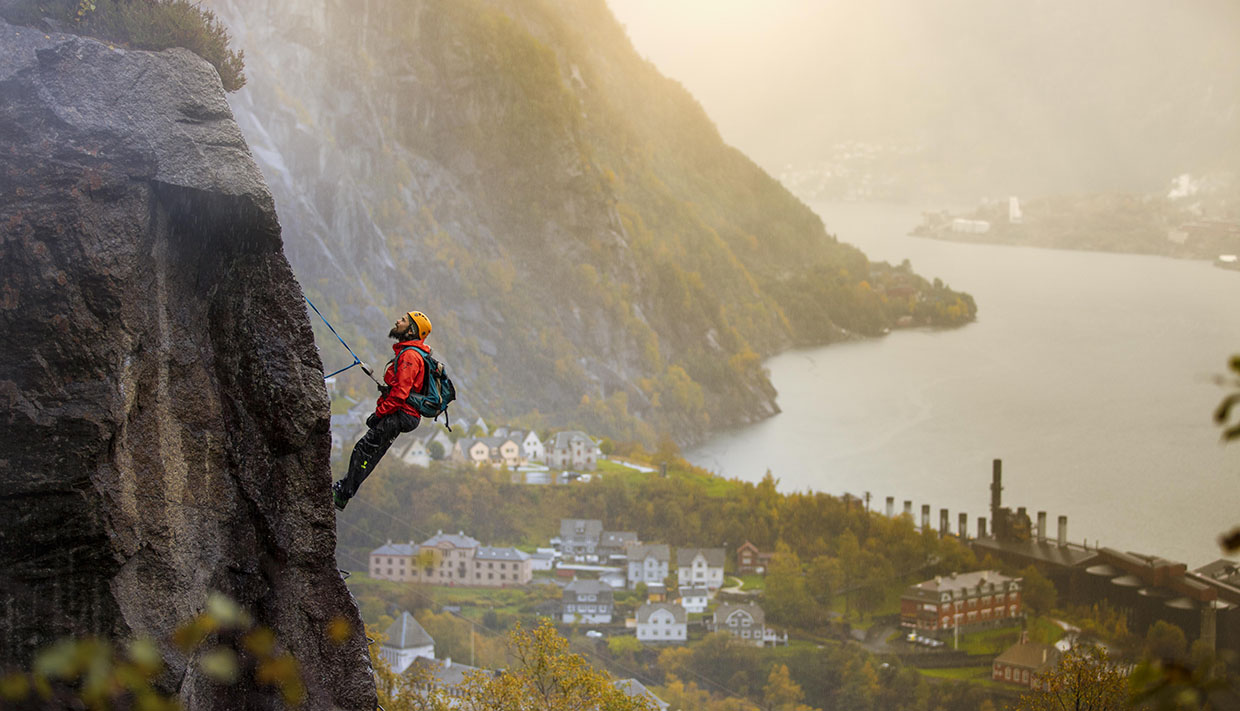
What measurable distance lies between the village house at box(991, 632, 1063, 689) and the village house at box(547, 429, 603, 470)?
22866 millimetres

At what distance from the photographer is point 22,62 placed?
305 inches

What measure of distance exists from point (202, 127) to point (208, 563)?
328cm

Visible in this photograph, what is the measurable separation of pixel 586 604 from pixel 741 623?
6679 mm

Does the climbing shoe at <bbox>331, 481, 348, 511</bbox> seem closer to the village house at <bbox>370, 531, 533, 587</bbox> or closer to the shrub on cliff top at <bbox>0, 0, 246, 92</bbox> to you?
the shrub on cliff top at <bbox>0, 0, 246, 92</bbox>

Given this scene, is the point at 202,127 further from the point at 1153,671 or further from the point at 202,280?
the point at 1153,671

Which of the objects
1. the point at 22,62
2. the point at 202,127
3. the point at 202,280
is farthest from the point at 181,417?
the point at 22,62

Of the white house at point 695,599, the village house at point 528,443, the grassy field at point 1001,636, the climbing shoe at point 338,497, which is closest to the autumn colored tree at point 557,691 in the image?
the climbing shoe at point 338,497

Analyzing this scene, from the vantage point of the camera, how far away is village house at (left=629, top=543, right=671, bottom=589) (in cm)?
5056

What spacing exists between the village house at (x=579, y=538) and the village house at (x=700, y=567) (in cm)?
406

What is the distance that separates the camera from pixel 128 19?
8.82 metres

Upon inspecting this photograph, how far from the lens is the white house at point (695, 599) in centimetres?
4781

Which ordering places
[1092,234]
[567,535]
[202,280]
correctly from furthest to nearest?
[1092,234], [567,535], [202,280]

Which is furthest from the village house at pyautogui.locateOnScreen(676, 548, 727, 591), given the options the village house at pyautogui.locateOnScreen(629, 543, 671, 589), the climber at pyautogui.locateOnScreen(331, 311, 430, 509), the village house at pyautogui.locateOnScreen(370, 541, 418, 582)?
the climber at pyautogui.locateOnScreen(331, 311, 430, 509)

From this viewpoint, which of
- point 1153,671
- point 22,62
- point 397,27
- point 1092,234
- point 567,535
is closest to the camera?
point 1153,671
